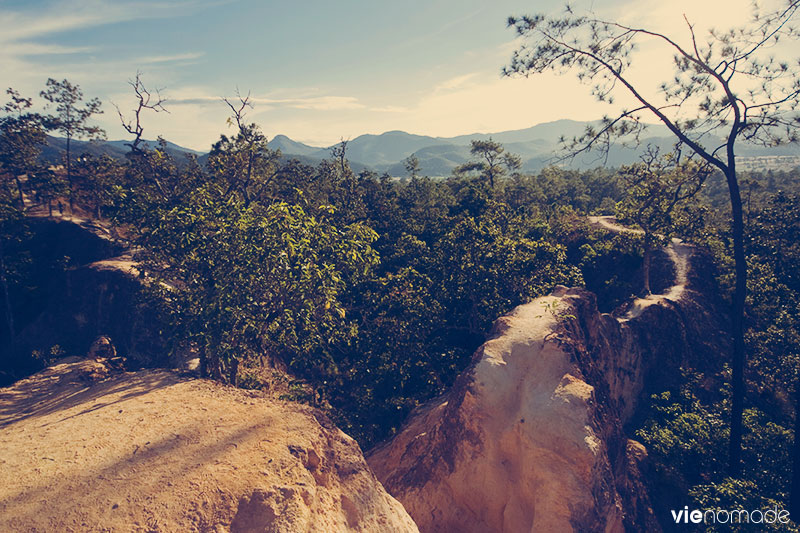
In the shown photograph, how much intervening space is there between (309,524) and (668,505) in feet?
46.5

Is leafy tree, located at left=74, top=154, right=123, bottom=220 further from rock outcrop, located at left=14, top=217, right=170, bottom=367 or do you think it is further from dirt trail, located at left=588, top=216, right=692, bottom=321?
dirt trail, located at left=588, top=216, right=692, bottom=321

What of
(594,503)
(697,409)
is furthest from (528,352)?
(697,409)

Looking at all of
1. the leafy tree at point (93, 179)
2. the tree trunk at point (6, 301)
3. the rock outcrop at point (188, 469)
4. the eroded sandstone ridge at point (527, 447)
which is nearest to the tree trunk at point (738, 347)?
the eroded sandstone ridge at point (527, 447)

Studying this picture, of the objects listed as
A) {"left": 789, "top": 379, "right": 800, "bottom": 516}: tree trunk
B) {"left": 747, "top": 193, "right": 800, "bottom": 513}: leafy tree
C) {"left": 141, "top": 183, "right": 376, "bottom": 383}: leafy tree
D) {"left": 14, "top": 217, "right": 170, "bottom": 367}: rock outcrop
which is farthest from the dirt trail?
{"left": 14, "top": 217, "right": 170, "bottom": 367}: rock outcrop

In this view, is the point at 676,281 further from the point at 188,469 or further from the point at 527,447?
the point at 188,469

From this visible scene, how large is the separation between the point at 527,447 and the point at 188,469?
9.28m

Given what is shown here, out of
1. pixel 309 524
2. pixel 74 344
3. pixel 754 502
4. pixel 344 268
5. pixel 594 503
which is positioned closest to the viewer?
pixel 309 524

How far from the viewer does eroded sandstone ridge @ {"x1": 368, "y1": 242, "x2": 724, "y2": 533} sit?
1145 cm

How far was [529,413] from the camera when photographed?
12.3 m

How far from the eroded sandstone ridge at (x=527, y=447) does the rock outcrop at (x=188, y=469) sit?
3.15 m

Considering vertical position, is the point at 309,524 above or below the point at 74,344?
above

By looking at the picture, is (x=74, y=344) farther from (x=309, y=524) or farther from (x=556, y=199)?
(x=556, y=199)

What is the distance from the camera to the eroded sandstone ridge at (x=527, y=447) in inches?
451

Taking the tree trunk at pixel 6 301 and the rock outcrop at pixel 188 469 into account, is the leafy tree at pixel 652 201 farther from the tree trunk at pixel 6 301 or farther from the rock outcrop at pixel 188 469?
the tree trunk at pixel 6 301
